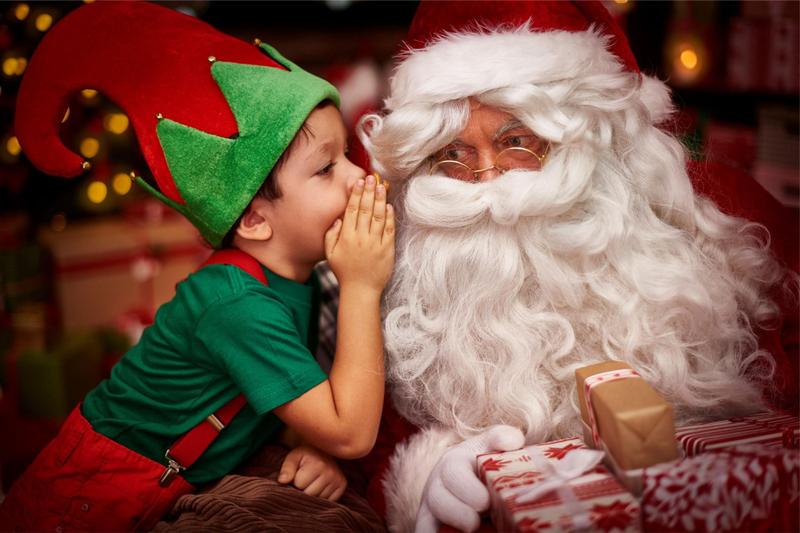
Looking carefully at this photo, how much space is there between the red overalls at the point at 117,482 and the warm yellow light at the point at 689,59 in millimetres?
2294

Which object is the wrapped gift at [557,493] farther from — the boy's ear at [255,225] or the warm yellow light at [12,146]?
the warm yellow light at [12,146]

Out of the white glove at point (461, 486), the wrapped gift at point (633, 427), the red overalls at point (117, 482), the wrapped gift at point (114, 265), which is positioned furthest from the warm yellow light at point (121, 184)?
the wrapped gift at point (633, 427)

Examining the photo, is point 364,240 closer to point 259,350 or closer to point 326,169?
point 326,169

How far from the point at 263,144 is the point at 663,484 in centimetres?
84

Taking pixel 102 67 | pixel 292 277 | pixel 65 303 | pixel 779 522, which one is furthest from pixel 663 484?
pixel 65 303

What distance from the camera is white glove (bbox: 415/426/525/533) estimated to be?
1.12 meters

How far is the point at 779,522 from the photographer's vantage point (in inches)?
38.3

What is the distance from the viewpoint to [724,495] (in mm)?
959

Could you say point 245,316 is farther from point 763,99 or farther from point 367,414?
point 763,99

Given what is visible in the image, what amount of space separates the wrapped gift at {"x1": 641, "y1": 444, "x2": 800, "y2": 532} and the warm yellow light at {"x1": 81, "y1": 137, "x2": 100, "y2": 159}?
2312 mm

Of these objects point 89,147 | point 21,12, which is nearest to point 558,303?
point 21,12

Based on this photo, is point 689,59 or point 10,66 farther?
point 689,59

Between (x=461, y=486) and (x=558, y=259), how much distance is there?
Result: 1.47ft

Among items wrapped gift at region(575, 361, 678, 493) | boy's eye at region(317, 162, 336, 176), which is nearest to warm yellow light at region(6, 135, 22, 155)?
boy's eye at region(317, 162, 336, 176)
